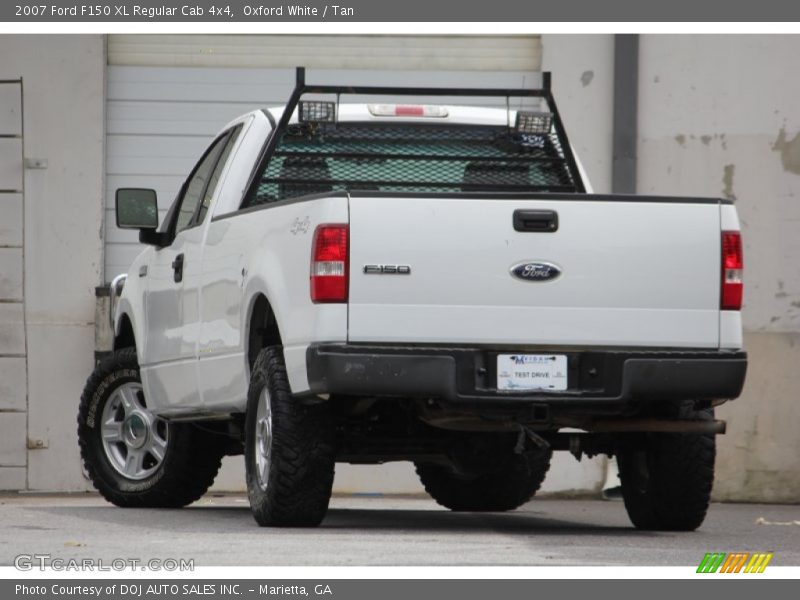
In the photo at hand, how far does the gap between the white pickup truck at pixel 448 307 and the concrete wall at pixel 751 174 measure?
5.00 metres

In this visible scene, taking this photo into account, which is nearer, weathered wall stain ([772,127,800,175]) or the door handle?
the door handle

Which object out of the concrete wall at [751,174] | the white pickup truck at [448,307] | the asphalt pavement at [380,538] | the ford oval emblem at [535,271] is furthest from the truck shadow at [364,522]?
the concrete wall at [751,174]

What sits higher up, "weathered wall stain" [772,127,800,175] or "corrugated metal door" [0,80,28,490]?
"weathered wall stain" [772,127,800,175]

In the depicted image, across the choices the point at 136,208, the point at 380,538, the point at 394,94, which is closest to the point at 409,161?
the point at 394,94

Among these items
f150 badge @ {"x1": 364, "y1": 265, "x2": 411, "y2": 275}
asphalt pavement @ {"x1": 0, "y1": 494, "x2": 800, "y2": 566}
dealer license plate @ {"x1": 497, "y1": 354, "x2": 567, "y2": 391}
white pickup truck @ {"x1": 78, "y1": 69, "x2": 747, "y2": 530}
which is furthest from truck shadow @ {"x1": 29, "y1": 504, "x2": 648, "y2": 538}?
f150 badge @ {"x1": 364, "y1": 265, "x2": 411, "y2": 275}

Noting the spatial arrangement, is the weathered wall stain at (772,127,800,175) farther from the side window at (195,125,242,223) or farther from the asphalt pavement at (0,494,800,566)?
the side window at (195,125,242,223)

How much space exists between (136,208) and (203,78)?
5.02 m

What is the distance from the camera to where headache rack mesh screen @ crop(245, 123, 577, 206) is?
32.0ft

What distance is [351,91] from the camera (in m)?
9.33

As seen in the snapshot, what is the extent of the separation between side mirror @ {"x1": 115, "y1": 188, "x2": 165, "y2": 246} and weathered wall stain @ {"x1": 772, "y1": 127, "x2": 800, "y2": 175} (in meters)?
6.16

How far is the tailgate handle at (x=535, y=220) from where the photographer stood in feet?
27.1

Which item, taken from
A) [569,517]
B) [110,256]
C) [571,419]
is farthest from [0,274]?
[571,419]

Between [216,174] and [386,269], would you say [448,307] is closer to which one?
[386,269]

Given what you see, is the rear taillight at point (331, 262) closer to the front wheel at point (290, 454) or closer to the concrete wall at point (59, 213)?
the front wheel at point (290, 454)
